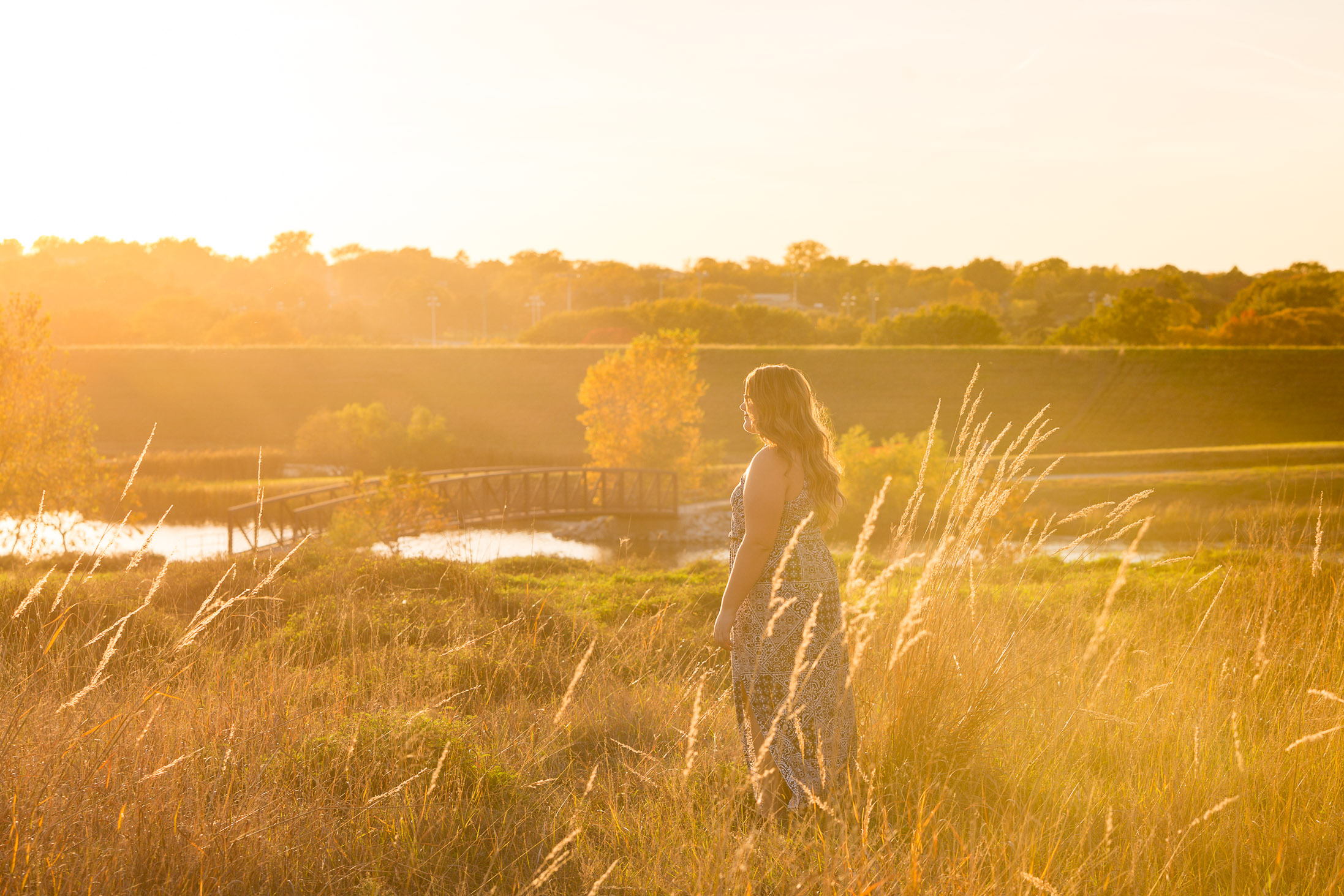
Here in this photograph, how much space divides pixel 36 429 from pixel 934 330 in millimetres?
59465

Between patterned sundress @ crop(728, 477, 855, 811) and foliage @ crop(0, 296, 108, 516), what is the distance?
1893cm

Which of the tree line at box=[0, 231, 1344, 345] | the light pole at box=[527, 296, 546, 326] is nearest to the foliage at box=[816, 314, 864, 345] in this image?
the tree line at box=[0, 231, 1344, 345]

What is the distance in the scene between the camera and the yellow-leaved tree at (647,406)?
30688 mm

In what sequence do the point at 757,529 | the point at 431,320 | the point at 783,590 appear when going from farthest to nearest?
the point at 431,320 < the point at 783,590 < the point at 757,529

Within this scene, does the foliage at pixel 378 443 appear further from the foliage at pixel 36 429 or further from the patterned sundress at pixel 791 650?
the patterned sundress at pixel 791 650

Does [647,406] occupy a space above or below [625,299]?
below

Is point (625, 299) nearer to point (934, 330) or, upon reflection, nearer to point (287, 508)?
point (934, 330)

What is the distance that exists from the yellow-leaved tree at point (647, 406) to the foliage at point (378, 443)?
11.7m

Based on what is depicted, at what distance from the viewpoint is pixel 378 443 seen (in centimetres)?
4144

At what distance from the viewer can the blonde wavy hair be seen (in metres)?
2.96

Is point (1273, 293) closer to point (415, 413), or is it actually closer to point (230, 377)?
point (415, 413)

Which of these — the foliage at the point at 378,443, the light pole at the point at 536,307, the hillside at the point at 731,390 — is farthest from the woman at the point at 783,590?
the light pole at the point at 536,307

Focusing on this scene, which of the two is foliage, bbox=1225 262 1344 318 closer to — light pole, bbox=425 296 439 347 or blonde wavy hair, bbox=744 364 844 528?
light pole, bbox=425 296 439 347

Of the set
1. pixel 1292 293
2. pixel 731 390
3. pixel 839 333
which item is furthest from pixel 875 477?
pixel 1292 293
